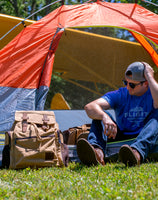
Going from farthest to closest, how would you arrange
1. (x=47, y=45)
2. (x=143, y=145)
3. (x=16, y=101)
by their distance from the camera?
(x=47, y=45)
(x=16, y=101)
(x=143, y=145)

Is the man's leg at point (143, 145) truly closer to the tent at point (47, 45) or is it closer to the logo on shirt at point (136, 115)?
the logo on shirt at point (136, 115)

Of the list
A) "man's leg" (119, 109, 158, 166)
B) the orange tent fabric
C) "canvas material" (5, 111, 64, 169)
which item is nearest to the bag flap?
"canvas material" (5, 111, 64, 169)

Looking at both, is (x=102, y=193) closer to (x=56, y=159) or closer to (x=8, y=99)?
(x=56, y=159)

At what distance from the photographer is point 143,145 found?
2.60m

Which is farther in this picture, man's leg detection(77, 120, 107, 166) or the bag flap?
the bag flap

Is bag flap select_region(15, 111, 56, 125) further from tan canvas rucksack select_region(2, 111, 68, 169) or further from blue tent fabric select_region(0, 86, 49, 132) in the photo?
blue tent fabric select_region(0, 86, 49, 132)

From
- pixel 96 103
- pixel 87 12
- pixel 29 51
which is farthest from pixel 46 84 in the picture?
pixel 87 12

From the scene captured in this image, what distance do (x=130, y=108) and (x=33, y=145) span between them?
983 mm

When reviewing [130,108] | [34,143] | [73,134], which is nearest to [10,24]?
[73,134]

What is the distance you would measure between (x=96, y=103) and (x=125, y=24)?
5.20 ft

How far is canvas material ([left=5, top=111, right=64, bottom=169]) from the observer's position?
277cm

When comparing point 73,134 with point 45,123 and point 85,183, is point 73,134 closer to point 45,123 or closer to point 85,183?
point 45,123

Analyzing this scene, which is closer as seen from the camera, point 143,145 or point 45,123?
point 143,145

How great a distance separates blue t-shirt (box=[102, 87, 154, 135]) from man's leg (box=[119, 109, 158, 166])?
0.47ft
